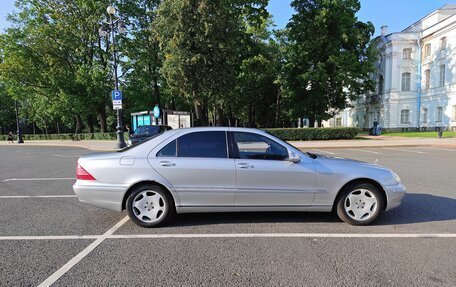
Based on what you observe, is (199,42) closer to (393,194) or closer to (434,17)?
(393,194)

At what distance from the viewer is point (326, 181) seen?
14.9 feet

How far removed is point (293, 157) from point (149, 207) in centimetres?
233

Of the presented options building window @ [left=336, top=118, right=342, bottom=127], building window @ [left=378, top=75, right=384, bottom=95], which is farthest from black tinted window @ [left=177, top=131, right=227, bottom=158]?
building window @ [left=336, top=118, right=342, bottom=127]

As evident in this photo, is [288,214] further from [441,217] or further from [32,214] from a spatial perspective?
[32,214]

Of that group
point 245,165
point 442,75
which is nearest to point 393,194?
point 245,165

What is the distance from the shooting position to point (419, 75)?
140 feet

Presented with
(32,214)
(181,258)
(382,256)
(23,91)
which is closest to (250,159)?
(181,258)

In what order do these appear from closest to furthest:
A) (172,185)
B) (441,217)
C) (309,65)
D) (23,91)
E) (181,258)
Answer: (181,258) → (172,185) → (441,217) → (309,65) → (23,91)

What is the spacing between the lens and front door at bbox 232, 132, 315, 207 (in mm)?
4508

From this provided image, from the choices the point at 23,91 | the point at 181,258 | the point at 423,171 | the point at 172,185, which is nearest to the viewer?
the point at 181,258

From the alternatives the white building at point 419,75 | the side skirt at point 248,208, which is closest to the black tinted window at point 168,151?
the side skirt at point 248,208

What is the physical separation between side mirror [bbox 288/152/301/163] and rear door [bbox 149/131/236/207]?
0.88 metres

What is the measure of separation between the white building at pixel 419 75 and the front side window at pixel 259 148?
136 ft

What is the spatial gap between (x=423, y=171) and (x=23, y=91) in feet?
133
